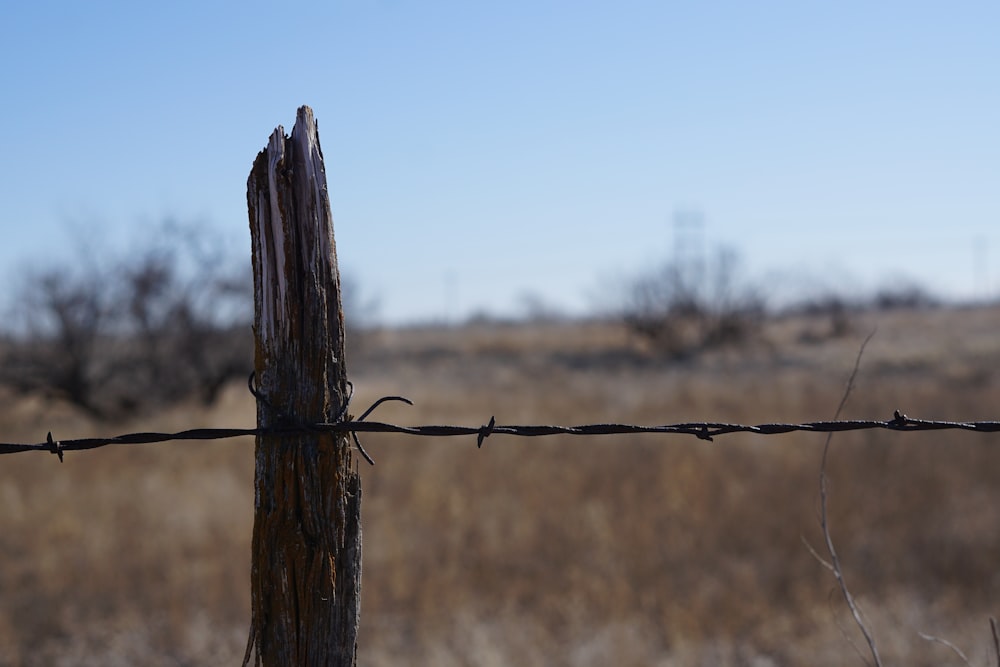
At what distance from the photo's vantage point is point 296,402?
151cm

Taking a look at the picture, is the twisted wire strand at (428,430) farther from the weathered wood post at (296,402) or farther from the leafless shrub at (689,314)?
the leafless shrub at (689,314)

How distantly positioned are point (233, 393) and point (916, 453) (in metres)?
12.0

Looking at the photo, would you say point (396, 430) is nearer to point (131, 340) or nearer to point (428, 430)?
point (428, 430)

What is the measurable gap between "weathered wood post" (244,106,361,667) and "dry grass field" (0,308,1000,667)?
196cm

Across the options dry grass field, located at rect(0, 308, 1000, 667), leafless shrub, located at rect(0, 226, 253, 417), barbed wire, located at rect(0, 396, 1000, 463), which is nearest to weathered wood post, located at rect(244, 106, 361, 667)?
barbed wire, located at rect(0, 396, 1000, 463)

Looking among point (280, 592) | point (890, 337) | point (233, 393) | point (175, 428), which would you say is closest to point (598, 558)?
point (280, 592)

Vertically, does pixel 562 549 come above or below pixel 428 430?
below

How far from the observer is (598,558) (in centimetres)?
675

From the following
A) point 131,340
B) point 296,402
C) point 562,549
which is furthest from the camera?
point 131,340

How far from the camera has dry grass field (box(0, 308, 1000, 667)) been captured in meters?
5.43

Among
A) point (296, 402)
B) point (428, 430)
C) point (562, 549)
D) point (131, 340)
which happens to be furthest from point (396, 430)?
point (131, 340)

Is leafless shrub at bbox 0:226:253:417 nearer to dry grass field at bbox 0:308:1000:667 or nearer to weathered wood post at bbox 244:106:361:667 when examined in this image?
dry grass field at bbox 0:308:1000:667

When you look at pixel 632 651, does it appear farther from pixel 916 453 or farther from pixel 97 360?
pixel 97 360

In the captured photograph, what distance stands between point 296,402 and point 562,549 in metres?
5.79
